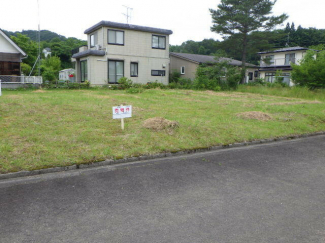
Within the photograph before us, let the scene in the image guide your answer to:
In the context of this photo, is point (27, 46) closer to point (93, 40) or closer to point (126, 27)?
point (93, 40)

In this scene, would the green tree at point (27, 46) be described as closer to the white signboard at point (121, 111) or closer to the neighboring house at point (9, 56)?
the neighboring house at point (9, 56)

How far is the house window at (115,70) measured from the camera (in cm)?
1977

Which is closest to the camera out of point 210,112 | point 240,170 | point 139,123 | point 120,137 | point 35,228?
point 35,228

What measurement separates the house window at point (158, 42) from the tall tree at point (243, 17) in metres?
8.20

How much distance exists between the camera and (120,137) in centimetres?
601

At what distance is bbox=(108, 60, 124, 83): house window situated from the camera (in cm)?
1977

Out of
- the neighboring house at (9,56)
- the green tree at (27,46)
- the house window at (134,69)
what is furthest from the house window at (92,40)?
the green tree at (27,46)

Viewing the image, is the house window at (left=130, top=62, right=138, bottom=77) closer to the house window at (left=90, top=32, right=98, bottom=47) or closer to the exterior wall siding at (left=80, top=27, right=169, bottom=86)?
the exterior wall siding at (left=80, top=27, right=169, bottom=86)

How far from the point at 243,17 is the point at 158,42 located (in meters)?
9.52

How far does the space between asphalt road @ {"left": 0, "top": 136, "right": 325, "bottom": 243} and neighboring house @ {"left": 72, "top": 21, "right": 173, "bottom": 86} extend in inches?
616

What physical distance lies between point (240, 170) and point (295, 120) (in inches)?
209

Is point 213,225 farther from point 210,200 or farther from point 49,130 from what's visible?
point 49,130

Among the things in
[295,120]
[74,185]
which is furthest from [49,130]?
[295,120]

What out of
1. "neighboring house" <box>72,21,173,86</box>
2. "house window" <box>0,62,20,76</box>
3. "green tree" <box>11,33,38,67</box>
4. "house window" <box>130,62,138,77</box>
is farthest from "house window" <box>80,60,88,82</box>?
"green tree" <box>11,33,38,67</box>
